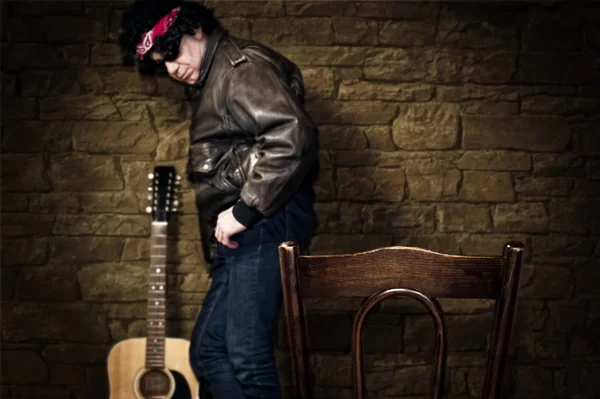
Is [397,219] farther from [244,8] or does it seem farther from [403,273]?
[403,273]

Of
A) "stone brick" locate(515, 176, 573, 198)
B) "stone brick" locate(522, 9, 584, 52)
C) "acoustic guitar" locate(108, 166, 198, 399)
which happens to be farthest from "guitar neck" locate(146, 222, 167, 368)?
"stone brick" locate(522, 9, 584, 52)

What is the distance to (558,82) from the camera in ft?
8.93

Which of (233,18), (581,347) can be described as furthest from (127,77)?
(581,347)

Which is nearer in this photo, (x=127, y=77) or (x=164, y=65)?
(x=164, y=65)

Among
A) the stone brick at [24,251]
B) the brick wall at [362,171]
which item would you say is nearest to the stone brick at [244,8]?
the brick wall at [362,171]

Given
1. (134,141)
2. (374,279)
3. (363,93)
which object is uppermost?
(363,93)

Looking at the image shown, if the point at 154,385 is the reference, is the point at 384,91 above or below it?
above

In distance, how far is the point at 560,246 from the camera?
2.74 meters

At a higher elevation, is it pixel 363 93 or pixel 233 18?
pixel 233 18

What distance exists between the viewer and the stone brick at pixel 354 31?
2.70m

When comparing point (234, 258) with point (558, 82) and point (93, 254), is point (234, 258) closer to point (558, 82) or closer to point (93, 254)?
point (93, 254)

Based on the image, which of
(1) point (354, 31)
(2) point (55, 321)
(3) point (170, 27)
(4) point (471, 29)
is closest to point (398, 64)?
(1) point (354, 31)

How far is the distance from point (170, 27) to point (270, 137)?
0.52 m

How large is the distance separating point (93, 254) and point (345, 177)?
110 cm
